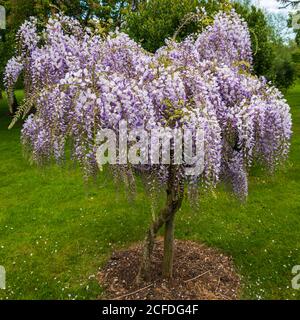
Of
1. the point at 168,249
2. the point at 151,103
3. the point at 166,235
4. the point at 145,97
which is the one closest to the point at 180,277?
the point at 168,249

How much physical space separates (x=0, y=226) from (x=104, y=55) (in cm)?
571

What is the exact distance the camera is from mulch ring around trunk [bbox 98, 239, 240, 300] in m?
6.33

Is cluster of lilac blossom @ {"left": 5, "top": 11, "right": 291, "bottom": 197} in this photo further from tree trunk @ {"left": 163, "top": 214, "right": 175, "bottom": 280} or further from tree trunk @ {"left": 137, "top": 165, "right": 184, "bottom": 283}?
tree trunk @ {"left": 163, "top": 214, "right": 175, "bottom": 280}

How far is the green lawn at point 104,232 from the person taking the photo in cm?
694

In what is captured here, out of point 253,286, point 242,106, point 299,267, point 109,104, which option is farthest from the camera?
point 299,267

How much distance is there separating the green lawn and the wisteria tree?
2.22 feet

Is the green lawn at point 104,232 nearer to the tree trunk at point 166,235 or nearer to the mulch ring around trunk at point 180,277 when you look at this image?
the mulch ring around trunk at point 180,277

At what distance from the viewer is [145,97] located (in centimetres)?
472

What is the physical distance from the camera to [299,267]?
23.7 feet

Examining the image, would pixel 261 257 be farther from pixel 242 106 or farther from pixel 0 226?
pixel 0 226

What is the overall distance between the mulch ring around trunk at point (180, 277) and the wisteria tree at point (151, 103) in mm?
455

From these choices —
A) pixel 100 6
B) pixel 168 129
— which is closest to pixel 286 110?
pixel 168 129

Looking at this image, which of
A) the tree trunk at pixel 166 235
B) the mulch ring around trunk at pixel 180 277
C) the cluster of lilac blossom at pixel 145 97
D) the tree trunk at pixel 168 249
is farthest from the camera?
the tree trunk at pixel 168 249

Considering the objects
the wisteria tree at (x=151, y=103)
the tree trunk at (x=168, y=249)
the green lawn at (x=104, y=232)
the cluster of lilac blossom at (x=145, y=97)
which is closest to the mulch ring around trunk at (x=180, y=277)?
the tree trunk at (x=168, y=249)
